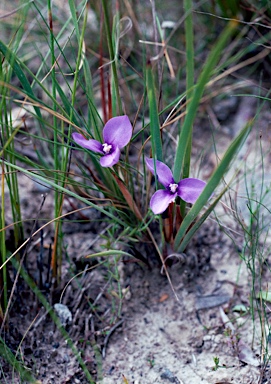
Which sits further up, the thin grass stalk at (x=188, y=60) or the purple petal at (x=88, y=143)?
the thin grass stalk at (x=188, y=60)

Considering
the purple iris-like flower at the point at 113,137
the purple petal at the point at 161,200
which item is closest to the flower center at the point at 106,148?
the purple iris-like flower at the point at 113,137

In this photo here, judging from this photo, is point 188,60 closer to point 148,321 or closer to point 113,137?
point 113,137

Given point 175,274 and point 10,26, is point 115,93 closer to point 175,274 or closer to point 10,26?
point 175,274

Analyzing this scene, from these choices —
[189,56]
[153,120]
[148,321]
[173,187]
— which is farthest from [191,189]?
[148,321]

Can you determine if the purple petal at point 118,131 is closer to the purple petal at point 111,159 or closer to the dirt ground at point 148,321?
the purple petal at point 111,159

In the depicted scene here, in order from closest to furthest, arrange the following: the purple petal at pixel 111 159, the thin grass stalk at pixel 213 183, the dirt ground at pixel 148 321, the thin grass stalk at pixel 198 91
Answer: the thin grass stalk at pixel 198 91 → the thin grass stalk at pixel 213 183 → the purple petal at pixel 111 159 → the dirt ground at pixel 148 321

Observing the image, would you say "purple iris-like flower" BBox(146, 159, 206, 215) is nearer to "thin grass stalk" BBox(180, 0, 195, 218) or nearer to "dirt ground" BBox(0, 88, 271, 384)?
"thin grass stalk" BBox(180, 0, 195, 218)

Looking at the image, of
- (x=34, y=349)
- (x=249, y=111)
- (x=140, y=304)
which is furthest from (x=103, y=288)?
(x=249, y=111)
